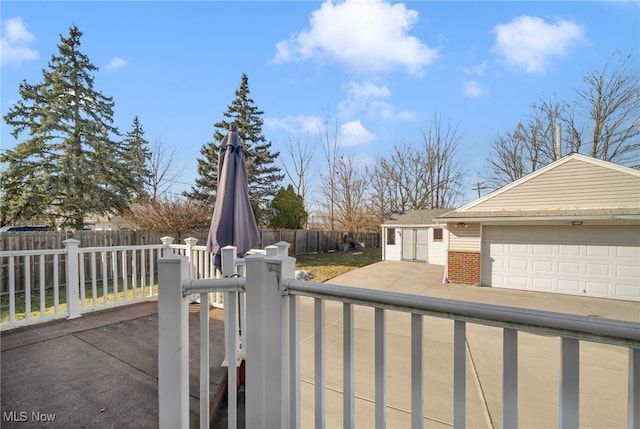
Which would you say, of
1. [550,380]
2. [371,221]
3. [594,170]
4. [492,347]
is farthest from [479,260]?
[371,221]

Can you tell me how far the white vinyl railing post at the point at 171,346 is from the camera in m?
1.37

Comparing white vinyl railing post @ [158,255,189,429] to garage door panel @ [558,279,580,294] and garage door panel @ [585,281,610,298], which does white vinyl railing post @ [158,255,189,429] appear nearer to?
garage door panel @ [558,279,580,294]

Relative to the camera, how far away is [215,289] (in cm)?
146

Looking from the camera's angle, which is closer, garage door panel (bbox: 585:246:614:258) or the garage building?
the garage building

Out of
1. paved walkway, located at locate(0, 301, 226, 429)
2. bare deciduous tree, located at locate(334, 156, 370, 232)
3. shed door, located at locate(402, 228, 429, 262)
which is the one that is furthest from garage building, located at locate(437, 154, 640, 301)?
bare deciduous tree, located at locate(334, 156, 370, 232)

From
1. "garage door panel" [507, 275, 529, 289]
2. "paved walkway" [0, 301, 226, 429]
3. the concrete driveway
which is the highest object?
"paved walkway" [0, 301, 226, 429]

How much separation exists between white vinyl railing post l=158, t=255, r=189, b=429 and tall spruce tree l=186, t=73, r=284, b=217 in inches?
544

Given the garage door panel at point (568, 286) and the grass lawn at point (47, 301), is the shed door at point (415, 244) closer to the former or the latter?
the garage door panel at point (568, 286)

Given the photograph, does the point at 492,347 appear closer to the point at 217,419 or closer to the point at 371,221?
the point at 217,419

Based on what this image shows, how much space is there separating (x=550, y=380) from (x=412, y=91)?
9420 millimetres

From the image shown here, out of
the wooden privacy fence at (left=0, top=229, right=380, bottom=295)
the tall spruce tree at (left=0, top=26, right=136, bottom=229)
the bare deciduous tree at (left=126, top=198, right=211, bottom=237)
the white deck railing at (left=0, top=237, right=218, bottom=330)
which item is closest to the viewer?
the white deck railing at (left=0, top=237, right=218, bottom=330)

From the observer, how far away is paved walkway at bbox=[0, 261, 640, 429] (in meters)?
2.08

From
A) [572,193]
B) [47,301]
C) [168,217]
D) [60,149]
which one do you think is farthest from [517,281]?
[60,149]

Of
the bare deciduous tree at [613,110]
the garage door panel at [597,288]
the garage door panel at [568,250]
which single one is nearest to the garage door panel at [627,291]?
the garage door panel at [597,288]
